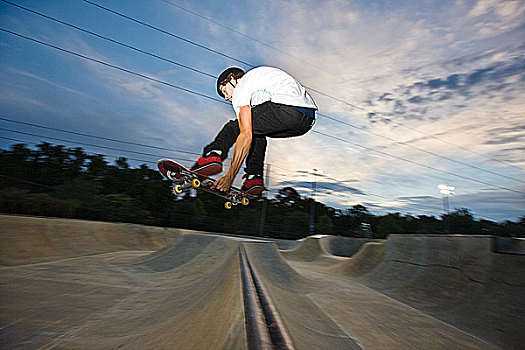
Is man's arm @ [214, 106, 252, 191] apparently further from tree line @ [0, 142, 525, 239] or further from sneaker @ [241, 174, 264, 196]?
tree line @ [0, 142, 525, 239]

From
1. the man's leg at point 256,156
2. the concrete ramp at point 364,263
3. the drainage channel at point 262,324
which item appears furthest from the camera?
the concrete ramp at point 364,263

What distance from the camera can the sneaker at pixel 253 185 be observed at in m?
3.62

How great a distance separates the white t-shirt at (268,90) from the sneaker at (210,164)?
611 millimetres

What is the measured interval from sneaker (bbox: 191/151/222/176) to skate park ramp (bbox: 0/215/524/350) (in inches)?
31.8

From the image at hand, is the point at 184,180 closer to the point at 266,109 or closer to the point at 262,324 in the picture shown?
the point at 266,109

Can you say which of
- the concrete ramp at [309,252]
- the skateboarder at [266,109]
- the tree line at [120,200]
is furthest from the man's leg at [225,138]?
the tree line at [120,200]

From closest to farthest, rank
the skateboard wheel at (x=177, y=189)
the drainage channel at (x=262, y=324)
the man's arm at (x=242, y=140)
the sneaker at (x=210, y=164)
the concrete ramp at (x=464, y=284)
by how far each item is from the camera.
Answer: the drainage channel at (x=262, y=324), the concrete ramp at (x=464, y=284), the man's arm at (x=242, y=140), the sneaker at (x=210, y=164), the skateboard wheel at (x=177, y=189)

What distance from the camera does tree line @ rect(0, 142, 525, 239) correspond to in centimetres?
1359

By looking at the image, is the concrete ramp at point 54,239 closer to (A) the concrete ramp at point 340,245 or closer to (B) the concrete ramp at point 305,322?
(B) the concrete ramp at point 305,322

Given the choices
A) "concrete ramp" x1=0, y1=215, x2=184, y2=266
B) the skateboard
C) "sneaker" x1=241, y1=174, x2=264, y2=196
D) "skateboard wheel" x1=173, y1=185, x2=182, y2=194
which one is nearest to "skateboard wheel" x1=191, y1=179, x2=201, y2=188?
the skateboard

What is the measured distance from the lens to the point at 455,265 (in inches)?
105

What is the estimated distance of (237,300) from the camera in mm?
1256

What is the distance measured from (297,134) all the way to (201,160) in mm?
989

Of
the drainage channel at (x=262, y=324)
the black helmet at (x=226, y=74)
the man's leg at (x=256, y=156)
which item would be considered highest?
the black helmet at (x=226, y=74)
